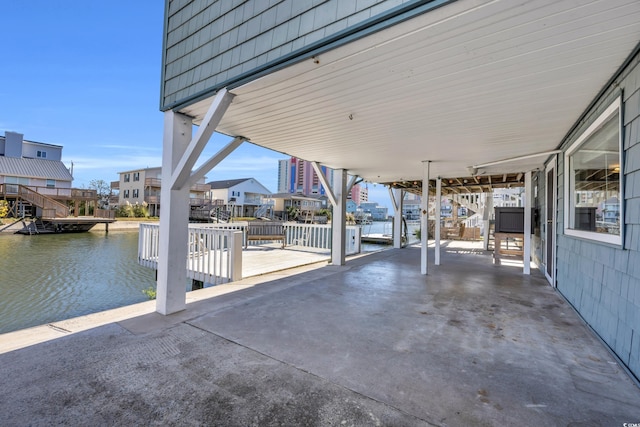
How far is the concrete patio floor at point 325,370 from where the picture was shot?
4.73 feet

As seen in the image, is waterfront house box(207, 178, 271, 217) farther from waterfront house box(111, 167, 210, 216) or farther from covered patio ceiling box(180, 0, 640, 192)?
covered patio ceiling box(180, 0, 640, 192)

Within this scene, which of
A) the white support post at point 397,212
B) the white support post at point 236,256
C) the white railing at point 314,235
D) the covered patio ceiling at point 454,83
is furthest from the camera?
the white support post at point 397,212

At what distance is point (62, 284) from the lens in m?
5.78

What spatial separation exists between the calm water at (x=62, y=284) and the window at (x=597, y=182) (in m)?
6.49

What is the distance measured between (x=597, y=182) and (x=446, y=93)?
72.2 inches

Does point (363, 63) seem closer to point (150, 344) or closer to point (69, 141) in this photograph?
point (150, 344)

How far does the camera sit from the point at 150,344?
2.23 m

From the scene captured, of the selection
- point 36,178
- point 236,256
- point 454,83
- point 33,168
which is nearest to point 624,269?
point 454,83

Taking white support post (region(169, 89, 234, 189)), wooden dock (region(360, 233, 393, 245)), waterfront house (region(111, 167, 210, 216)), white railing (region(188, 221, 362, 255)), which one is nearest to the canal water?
white railing (region(188, 221, 362, 255))

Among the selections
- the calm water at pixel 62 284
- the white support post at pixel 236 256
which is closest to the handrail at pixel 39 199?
the calm water at pixel 62 284

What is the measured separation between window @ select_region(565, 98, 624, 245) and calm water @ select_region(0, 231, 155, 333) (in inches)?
255

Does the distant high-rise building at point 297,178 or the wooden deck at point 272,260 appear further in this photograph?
the distant high-rise building at point 297,178

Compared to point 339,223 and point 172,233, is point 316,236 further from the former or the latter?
point 172,233

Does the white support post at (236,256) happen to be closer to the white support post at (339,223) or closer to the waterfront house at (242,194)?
the white support post at (339,223)
